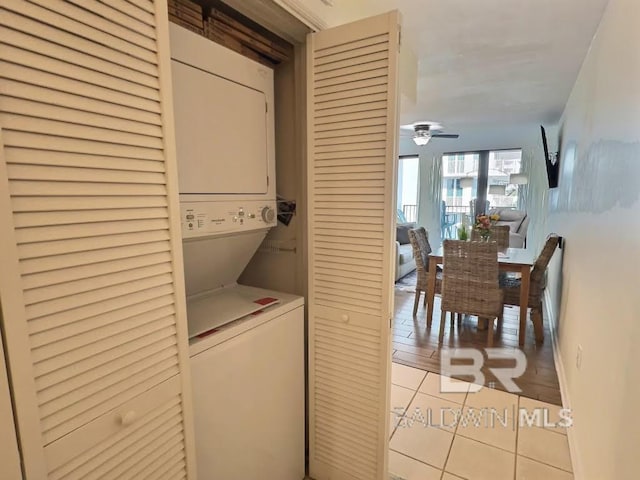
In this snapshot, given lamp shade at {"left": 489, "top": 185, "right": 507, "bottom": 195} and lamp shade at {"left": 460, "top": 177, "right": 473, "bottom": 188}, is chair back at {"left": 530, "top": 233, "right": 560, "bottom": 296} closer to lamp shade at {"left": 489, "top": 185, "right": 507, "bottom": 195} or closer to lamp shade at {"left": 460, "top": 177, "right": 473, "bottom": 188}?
lamp shade at {"left": 489, "top": 185, "right": 507, "bottom": 195}

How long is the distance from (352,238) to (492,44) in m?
1.89

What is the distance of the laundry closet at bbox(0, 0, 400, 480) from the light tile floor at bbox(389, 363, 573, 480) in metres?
0.50

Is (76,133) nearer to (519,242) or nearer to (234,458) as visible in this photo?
(234,458)

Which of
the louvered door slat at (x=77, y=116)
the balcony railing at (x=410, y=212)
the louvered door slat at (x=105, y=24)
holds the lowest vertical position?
the balcony railing at (x=410, y=212)

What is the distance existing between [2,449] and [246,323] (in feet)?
2.39

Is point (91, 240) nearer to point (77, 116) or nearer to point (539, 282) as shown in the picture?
point (77, 116)

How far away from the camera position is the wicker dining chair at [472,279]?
2.90 meters

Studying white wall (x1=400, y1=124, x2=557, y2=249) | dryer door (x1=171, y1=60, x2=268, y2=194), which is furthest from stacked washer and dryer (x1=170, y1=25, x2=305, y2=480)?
white wall (x1=400, y1=124, x2=557, y2=249)

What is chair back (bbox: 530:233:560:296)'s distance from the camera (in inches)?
121

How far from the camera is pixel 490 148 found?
262 inches

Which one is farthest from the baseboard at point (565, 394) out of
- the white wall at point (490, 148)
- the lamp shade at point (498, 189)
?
the lamp shade at point (498, 189)

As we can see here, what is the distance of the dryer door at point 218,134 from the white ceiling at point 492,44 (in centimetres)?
45

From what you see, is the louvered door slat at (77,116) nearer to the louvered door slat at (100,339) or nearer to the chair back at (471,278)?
the louvered door slat at (100,339)

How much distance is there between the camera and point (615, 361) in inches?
50.4
